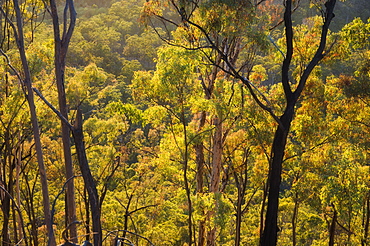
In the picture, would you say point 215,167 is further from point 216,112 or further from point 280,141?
point 280,141

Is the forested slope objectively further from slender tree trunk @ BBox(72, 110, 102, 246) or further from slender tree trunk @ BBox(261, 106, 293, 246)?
slender tree trunk @ BBox(72, 110, 102, 246)

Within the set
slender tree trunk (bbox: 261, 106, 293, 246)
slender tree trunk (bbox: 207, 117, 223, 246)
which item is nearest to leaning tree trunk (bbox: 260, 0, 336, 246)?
slender tree trunk (bbox: 261, 106, 293, 246)

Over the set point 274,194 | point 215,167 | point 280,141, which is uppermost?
point 215,167

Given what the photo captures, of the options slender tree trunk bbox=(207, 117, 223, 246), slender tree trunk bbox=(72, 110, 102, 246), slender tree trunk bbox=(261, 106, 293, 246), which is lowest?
slender tree trunk bbox=(72, 110, 102, 246)

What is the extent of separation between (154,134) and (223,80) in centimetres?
954

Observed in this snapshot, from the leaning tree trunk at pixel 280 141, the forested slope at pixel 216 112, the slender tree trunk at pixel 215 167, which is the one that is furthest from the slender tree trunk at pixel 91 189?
the slender tree trunk at pixel 215 167

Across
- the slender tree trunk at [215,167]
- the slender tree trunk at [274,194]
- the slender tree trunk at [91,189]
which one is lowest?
the slender tree trunk at [91,189]

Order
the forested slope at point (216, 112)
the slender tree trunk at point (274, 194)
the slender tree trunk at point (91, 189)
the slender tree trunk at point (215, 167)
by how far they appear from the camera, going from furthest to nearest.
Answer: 1. the slender tree trunk at point (215, 167)
2. the forested slope at point (216, 112)
3. the slender tree trunk at point (274, 194)
4. the slender tree trunk at point (91, 189)

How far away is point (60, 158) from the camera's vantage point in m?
13.3

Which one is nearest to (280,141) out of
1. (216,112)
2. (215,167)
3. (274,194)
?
(274,194)

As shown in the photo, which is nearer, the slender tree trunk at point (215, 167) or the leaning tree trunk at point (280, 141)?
the leaning tree trunk at point (280, 141)

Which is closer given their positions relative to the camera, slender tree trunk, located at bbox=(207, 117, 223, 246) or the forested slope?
the forested slope

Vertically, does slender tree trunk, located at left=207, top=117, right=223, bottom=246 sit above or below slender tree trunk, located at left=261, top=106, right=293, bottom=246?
above

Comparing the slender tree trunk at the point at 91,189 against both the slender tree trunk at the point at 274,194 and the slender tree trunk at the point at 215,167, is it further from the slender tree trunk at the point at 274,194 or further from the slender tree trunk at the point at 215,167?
the slender tree trunk at the point at 215,167
